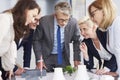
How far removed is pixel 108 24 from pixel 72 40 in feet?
2.82

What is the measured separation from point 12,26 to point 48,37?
33.8 inches

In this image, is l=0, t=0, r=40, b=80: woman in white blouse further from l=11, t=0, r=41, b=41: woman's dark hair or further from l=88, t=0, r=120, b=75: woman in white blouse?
l=88, t=0, r=120, b=75: woman in white blouse

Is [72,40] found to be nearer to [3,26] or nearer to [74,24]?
[74,24]

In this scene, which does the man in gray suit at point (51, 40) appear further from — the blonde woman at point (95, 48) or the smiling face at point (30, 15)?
the smiling face at point (30, 15)

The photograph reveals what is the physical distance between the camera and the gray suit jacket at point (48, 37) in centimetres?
285

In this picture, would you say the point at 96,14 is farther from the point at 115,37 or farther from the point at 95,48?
the point at 95,48

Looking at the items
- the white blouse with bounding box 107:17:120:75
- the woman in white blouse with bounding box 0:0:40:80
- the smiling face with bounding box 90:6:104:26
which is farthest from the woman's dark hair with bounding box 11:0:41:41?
the white blouse with bounding box 107:17:120:75

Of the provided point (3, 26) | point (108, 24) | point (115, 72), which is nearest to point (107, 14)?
point (108, 24)

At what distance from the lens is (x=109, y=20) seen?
2.18 m

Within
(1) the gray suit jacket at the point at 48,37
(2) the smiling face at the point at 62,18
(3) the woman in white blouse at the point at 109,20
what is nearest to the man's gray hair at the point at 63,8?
(2) the smiling face at the point at 62,18

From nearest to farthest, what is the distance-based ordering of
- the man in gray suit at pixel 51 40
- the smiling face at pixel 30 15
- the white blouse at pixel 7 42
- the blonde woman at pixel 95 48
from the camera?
the white blouse at pixel 7 42 → the smiling face at pixel 30 15 → the blonde woman at pixel 95 48 → the man in gray suit at pixel 51 40

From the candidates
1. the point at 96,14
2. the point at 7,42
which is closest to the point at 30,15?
the point at 7,42

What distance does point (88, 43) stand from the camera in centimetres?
256

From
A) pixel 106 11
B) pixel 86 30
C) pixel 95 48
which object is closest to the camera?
pixel 106 11
